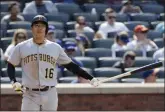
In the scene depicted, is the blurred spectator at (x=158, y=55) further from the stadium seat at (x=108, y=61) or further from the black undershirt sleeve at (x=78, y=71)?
the black undershirt sleeve at (x=78, y=71)

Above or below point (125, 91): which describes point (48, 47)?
above

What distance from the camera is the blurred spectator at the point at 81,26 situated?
456 inches

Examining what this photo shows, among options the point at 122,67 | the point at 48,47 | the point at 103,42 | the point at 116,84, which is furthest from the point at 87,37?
the point at 48,47

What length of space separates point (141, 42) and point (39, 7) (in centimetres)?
221

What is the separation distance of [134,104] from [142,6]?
4.52 meters

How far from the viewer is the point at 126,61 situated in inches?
413

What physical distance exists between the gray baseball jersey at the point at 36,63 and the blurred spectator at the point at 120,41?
4.37m

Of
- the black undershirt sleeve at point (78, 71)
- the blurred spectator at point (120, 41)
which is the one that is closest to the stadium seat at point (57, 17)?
the blurred spectator at point (120, 41)

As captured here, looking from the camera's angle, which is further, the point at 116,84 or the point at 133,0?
the point at 133,0

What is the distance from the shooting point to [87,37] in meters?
11.5

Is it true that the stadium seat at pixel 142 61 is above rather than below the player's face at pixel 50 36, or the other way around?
below

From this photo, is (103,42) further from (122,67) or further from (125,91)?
(125,91)

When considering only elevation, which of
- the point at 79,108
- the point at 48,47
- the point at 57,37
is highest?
the point at 48,47


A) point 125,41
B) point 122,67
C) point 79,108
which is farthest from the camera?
point 125,41
